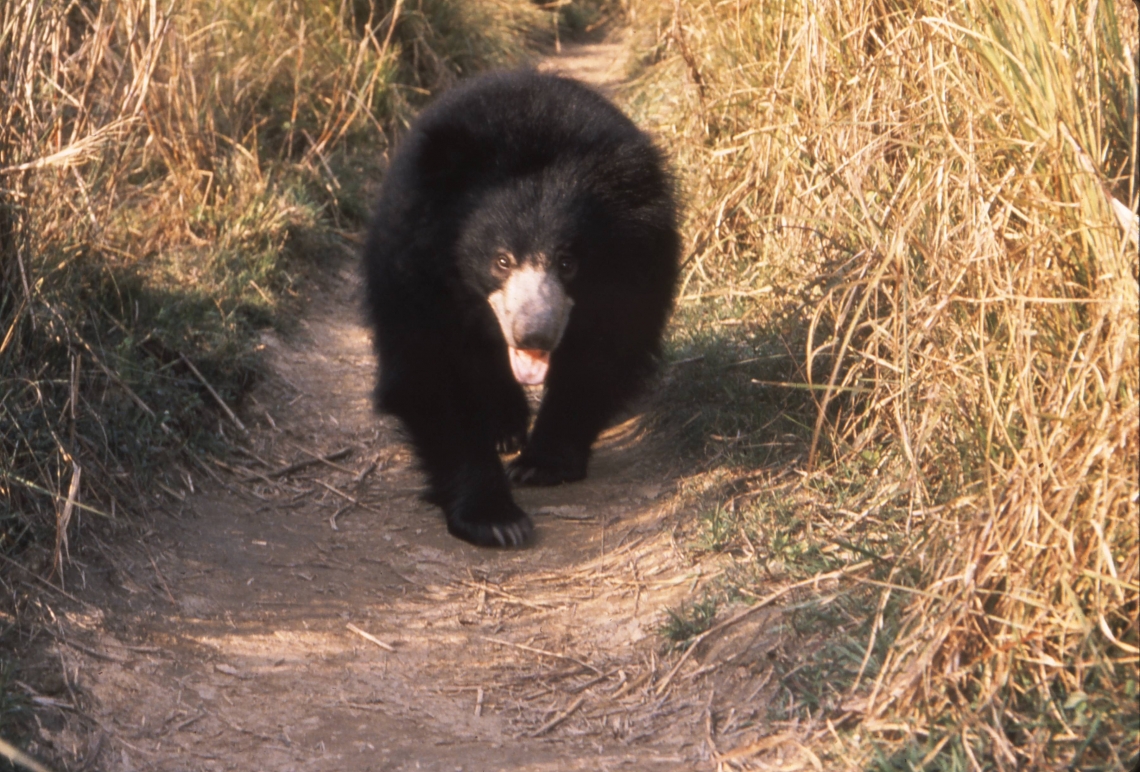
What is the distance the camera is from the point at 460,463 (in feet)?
11.5

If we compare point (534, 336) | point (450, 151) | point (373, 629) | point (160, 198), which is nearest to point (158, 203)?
point (160, 198)

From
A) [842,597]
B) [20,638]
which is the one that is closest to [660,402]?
[842,597]

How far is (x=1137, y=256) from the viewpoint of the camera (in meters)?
2.14

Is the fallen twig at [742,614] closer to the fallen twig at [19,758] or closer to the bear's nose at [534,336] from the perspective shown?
the bear's nose at [534,336]

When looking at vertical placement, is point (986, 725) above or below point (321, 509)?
above

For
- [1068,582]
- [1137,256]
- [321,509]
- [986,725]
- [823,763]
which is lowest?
[321,509]

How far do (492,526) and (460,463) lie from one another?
0.72ft

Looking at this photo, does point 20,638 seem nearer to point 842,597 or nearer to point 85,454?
point 85,454

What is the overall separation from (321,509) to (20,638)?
119 centimetres

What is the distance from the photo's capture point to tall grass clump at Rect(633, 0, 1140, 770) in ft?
6.66

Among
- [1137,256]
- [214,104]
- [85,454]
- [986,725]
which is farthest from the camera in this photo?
[214,104]

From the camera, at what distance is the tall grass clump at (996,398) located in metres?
2.03

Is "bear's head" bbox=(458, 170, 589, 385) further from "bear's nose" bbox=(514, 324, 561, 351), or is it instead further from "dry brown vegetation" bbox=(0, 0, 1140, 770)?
"dry brown vegetation" bbox=(0, 0, 1140, 770)

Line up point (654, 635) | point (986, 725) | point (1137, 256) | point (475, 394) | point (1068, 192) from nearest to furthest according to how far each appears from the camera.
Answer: point (986, 725) < point (1137, 256) < point (1068, 192) < point (654, 635) < point (475, 394)
